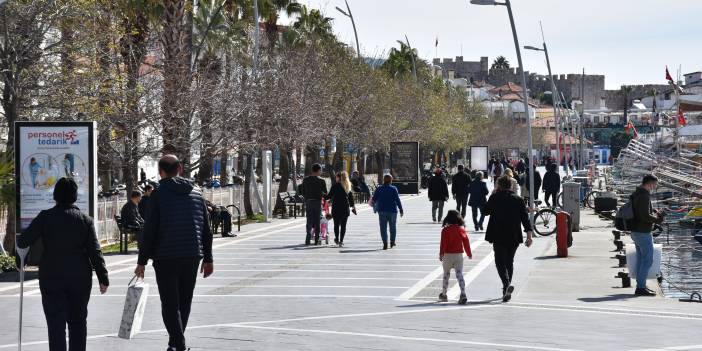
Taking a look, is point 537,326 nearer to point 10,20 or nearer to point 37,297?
point 37,297

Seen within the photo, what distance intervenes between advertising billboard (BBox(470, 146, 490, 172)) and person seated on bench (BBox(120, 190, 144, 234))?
162 ft

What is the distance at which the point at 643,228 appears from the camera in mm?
17656

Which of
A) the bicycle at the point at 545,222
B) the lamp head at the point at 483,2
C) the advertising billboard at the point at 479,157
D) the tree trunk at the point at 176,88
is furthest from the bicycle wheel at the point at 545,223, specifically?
the advertising billboard at the point at 479,157

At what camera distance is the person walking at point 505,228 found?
1661 centimetres

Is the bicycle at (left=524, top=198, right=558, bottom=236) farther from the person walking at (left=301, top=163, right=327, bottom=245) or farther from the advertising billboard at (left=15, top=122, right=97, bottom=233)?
the advertising billboard at (left=15, top=122, right=97, bottom=233)

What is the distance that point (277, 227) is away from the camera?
36750 millimetres

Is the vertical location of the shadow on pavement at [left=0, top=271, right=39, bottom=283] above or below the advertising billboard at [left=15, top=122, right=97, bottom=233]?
below

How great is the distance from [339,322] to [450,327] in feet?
4.01

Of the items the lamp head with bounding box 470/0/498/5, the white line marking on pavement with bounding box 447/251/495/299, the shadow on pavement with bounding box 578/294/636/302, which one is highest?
the lamp head with bounding box 470/0/498/5

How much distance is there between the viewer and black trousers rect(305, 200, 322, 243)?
27.4 m

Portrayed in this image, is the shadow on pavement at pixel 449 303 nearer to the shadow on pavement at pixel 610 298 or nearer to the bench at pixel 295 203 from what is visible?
the shadow on pavement at pixel 610 298

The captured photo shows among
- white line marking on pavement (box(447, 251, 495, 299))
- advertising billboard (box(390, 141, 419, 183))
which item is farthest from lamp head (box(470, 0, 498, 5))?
advertising billboard (box(390, 141, 419, 183))

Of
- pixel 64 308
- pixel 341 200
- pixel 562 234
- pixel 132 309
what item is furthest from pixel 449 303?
pixel 341 200

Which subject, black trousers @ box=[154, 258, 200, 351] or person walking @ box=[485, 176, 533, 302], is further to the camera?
person walking @ box=[485, 176, 533, 302]
